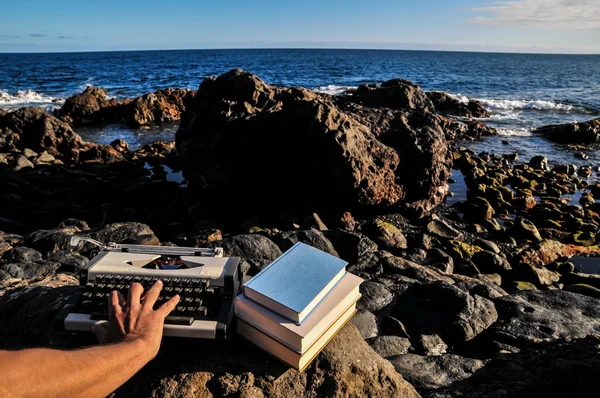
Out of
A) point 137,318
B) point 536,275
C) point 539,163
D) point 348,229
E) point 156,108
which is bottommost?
point 539,163

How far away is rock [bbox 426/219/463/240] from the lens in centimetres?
901

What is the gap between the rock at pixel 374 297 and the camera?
16.6ft

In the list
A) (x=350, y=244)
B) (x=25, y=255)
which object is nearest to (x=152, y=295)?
(x=25, y=255)

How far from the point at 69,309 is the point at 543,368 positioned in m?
3.13

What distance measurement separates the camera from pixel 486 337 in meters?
4.35

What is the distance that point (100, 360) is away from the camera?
73.5 inches

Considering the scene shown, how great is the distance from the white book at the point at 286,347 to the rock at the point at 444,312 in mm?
2473

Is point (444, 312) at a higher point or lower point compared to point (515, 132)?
higher

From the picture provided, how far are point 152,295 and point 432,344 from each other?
317cm

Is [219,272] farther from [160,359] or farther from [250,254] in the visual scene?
[250,254]

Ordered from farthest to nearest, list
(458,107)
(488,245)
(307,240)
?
1. (458,107)
2. (488,245)
3. (307,240)

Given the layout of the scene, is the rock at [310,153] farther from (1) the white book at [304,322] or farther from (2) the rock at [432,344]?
(1) the white book at [304,322]

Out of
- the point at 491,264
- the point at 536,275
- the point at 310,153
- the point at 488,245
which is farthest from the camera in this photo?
the point at 310,153

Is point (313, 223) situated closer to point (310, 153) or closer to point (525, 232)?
Answer: point (310, 153)
